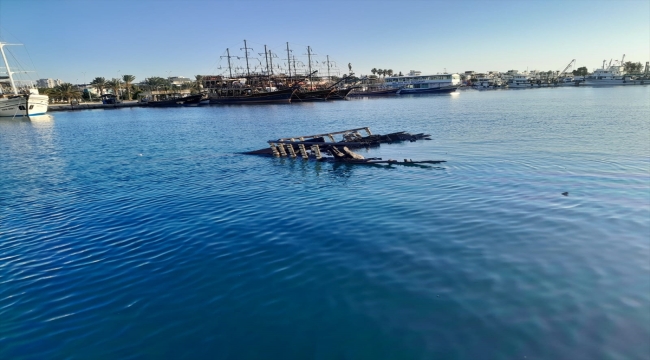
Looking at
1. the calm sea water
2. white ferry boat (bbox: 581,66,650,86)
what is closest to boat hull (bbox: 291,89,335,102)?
the calm sea water

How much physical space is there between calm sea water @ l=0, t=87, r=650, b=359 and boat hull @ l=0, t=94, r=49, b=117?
10415 centimetres

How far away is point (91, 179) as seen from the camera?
77.8ft

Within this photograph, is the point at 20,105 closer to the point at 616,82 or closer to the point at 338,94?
the point at 338,94

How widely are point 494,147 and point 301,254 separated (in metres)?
23.1

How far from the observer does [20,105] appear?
9888 cm

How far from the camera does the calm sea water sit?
22.0ft

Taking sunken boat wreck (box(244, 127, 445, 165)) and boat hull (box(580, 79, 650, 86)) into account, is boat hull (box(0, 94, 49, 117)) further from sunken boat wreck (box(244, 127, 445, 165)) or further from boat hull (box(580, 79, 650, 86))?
boat hull (box(580, 79, 650, 86))

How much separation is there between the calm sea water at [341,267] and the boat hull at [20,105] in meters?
104

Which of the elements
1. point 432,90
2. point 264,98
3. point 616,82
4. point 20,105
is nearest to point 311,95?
point 264,98

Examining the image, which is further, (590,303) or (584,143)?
(584,143)

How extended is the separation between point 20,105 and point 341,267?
415ft

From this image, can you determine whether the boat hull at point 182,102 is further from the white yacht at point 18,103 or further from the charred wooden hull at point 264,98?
the white yacht at point 18,103

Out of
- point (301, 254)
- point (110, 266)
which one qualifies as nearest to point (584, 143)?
point (301, 254)

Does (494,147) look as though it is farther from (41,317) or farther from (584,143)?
(41,317)
